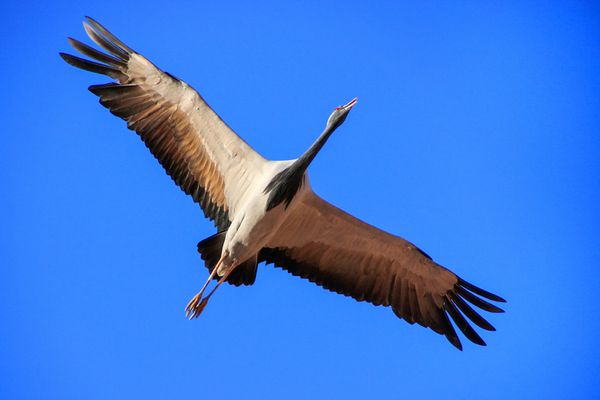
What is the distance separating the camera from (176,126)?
36.4ft

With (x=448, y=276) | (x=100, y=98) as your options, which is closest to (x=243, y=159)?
(x=100, y=98)

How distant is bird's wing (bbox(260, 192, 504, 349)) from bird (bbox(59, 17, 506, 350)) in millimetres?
13

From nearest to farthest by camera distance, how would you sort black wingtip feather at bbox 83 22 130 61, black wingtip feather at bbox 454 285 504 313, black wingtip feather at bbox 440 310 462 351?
black wingtip feather at bbox 83 22 130 61 < black wingtip feather at bbox 454 285 504 313 < black wingtip feather at bbox 440 310 462 351

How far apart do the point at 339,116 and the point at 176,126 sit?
7.59 ft

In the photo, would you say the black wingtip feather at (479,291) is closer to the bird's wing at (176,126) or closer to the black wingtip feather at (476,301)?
the black wingtip feather at (476,301)

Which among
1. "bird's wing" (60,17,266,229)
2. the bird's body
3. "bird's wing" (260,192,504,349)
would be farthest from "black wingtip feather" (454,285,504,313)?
"bird's wing" (60,17,266,229)

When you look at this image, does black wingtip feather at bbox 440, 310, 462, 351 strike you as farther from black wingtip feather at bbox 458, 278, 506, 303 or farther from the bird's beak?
the bird's beak

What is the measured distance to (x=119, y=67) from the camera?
1117cm

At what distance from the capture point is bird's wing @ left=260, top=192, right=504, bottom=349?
36.7 feet

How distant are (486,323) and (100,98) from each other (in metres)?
5.78

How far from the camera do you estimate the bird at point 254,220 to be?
10602 mm

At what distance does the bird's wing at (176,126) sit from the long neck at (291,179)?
654 millimetres

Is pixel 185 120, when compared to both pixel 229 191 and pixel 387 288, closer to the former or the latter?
pixel 229 191

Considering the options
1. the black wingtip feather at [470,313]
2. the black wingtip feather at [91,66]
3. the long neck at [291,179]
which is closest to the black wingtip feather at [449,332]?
the black wingtip feather at [470,313]
